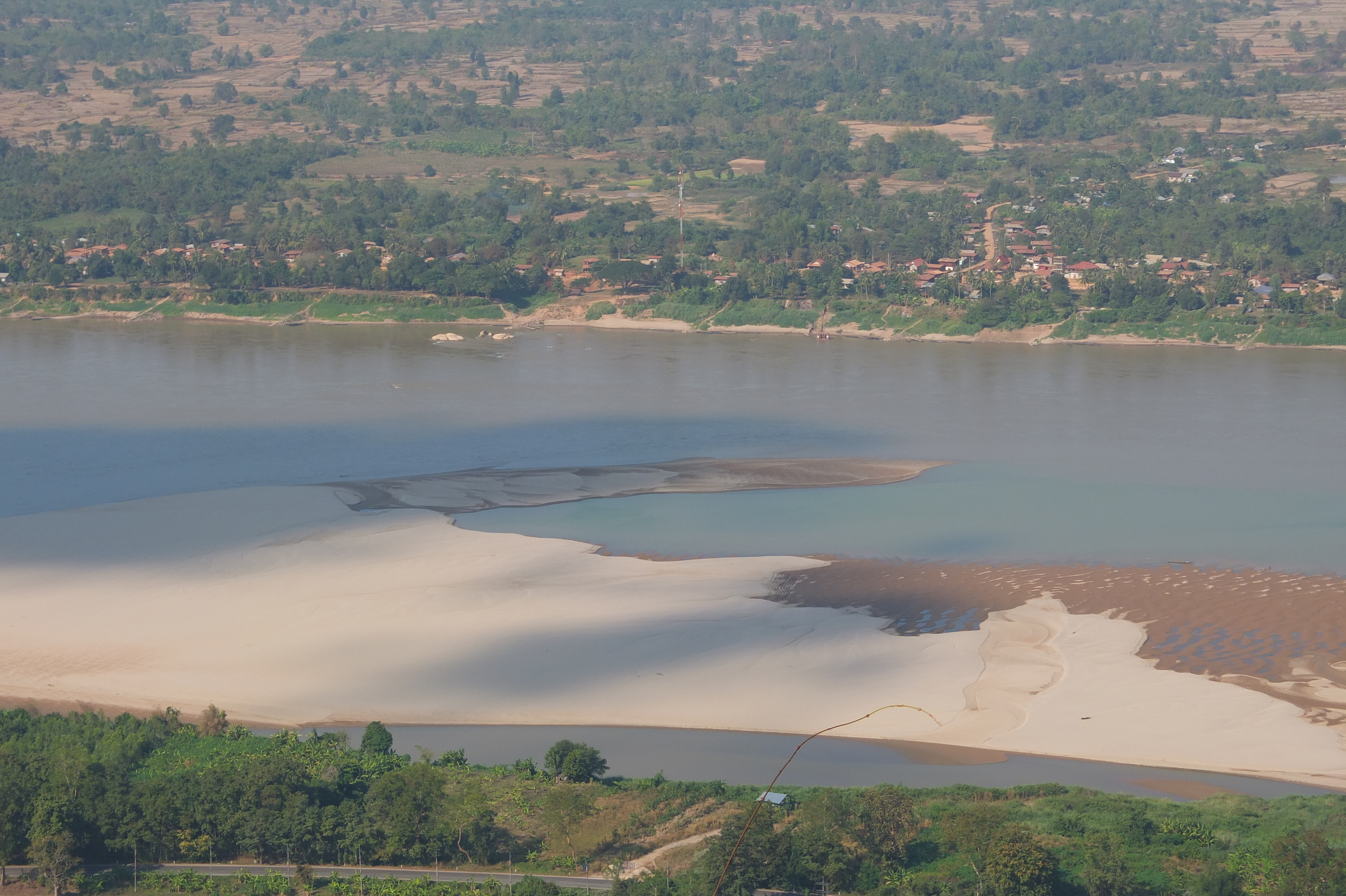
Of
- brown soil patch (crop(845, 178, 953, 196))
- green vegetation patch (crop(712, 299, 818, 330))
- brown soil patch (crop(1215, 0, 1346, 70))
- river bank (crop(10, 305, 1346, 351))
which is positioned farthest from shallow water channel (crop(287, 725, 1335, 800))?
brown soil patch (crop(1215, 0, 1346, 70))

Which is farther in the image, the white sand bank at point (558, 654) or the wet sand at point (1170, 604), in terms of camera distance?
the wet sand at point (1170, 604)

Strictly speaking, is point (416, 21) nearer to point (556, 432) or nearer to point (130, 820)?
point (556, 432)

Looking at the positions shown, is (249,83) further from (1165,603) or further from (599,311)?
(1165,603)

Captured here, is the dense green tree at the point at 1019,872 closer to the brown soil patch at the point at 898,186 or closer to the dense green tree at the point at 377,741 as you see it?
the dense green tree at the point at 377,741

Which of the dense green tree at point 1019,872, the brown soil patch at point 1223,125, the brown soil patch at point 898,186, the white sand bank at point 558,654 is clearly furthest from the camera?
the brown soil patch at point 1223,125

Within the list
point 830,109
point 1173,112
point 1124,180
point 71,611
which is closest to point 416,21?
point 830,109

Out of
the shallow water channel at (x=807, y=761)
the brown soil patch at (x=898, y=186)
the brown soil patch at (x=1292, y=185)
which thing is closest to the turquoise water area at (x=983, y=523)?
the shallow water channel at (x=807, y=761)

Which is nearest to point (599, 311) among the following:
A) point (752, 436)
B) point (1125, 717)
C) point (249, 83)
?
point (752, 436)
